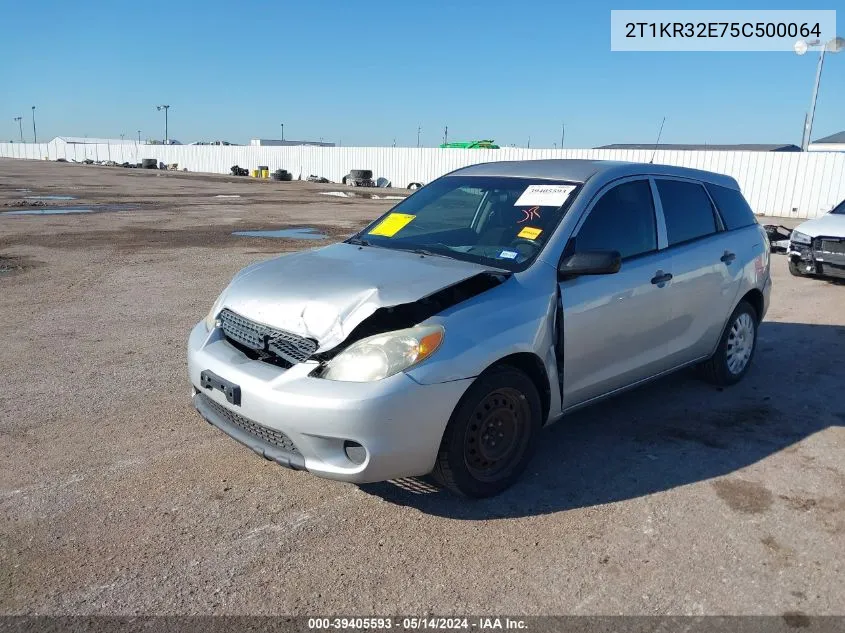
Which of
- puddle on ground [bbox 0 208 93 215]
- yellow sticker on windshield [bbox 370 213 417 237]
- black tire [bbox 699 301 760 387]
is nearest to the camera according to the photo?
yellow sticker on windshield [bbox 370 213 417 237]

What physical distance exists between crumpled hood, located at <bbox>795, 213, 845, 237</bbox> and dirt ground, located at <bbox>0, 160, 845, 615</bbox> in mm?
5148

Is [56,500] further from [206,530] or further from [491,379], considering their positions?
[491,379]

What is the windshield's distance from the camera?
4.18 metres

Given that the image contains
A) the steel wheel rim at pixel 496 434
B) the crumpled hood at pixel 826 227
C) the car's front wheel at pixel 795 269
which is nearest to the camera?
the steel wheel rim at pixel 496 434

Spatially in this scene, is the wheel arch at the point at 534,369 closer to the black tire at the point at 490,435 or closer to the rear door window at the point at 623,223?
the black tire at the point at 490,435

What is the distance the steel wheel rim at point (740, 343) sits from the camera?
563cm

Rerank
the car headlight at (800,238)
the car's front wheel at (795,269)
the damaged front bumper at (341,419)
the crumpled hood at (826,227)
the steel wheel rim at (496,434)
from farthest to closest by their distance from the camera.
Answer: the car's front wheel at (795,269) < the car headlight at (800,238) < the crumpled hood at (826,227) < the steel wheel rim at (496,434) < the damaged front bumper at (341,419)

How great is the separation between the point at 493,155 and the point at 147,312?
33.2m

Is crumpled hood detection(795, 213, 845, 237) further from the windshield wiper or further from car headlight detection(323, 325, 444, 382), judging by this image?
car headlight detection(323, 325, 444, 382)

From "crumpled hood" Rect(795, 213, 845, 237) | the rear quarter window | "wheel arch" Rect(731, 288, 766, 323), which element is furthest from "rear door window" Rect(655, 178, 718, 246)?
"crumpled hood" Rect(795, 213, 845, 237)

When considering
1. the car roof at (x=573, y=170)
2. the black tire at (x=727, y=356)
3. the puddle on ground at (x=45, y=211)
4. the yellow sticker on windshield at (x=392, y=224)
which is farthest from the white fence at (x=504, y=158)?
the puddle on ground at (x=45, y=211)

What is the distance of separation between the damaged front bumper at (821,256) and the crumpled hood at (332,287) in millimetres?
8568

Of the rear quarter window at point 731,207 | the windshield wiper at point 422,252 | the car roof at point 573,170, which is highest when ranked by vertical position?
the car roof at point 573,170

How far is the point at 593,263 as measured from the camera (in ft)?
12.8
